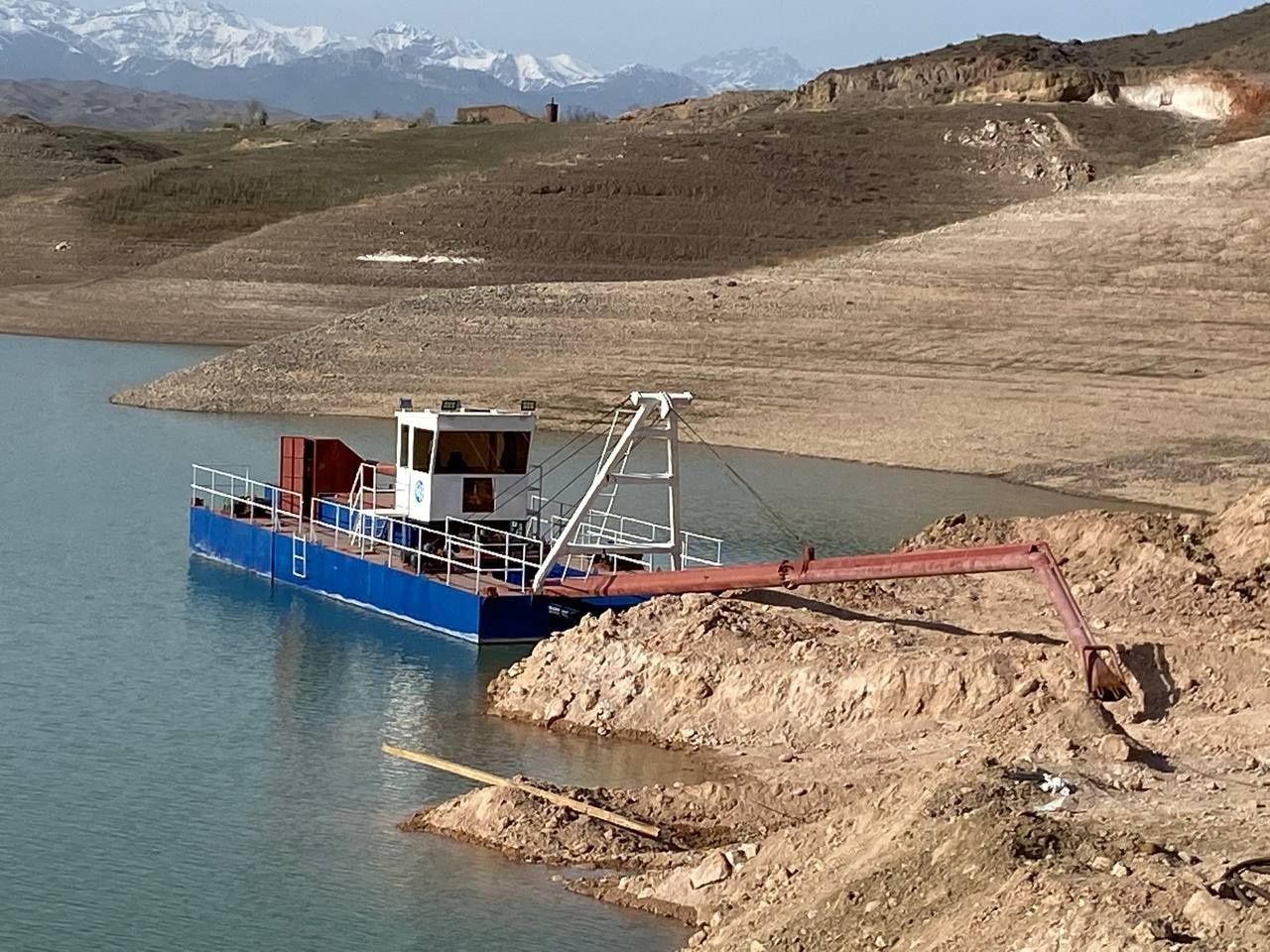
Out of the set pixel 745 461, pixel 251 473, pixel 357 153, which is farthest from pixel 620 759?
pixel 357 153

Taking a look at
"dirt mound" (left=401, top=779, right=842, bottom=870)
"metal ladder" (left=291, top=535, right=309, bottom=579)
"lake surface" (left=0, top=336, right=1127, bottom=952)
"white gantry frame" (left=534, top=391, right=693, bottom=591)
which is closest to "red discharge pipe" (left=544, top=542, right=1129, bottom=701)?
"white gantry frame" (left=534, top=391, right=693, bottom=591)

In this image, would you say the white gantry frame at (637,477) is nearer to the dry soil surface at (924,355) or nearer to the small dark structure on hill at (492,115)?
the dry soil surface at (924,355)

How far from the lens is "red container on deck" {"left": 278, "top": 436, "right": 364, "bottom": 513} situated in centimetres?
3350

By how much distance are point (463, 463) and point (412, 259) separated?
180 feet

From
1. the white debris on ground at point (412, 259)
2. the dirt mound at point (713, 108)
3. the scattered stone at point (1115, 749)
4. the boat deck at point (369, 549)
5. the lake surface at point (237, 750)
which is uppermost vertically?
the dirt mound at point (713, 108)

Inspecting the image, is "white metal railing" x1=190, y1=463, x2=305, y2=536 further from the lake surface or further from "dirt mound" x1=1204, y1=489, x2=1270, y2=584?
"dirt mound" x1=1204, y1=489, x2=1270, y2=584

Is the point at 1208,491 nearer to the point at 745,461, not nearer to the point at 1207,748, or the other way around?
the point at 745,461

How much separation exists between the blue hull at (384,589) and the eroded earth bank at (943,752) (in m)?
2.66

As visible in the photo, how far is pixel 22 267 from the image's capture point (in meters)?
91.2

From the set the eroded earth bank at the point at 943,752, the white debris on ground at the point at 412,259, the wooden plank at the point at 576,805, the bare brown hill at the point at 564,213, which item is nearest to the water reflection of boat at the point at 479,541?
the eroded earth bank at the point at 943,752

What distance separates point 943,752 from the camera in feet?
65.7

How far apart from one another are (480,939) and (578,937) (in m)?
0.68

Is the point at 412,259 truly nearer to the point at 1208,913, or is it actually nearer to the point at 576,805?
the point at 576,805

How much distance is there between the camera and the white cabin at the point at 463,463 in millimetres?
29609
